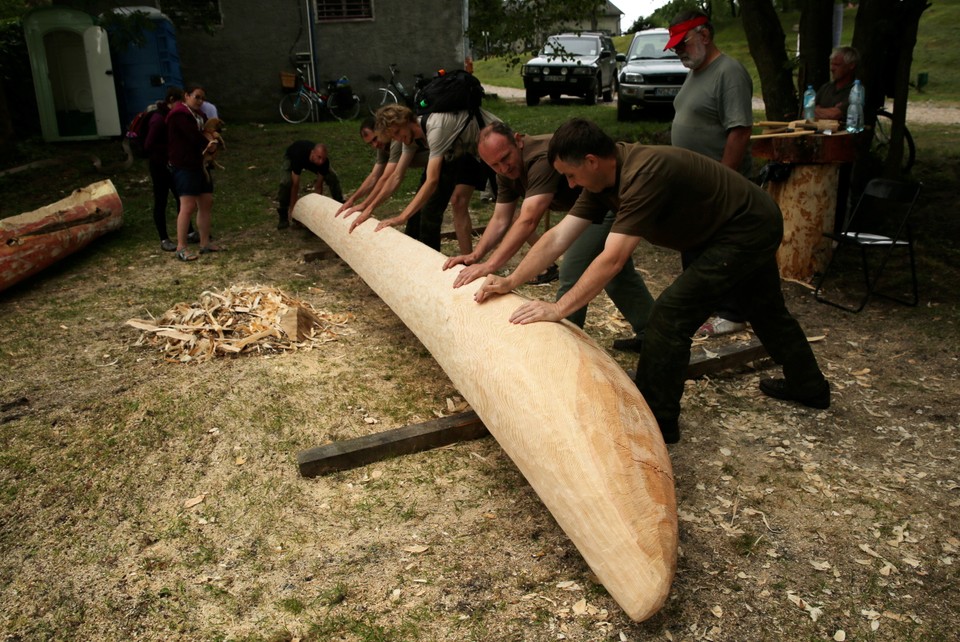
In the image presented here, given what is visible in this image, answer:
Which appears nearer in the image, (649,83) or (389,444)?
(389,444)

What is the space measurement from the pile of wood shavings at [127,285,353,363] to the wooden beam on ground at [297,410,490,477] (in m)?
1.33

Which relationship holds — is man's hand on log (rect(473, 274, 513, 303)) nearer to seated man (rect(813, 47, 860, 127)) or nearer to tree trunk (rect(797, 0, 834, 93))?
seated man (rect(813, 47, 860, 127))

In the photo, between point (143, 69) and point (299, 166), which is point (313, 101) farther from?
point (299, 166)

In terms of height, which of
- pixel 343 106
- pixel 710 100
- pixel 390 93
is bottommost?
pixel 710 100

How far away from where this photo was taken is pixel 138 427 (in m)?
3.38

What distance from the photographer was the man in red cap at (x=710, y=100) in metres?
4.22

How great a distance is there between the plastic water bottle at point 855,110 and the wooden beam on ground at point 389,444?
4.04 metres

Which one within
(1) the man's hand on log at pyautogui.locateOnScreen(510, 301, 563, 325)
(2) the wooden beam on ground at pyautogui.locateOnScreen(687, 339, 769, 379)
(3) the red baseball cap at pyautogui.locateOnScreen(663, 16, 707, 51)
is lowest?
(2) the wooden beam on ground at pyautogui.locateOnScreen(687, 339, 769, 379)

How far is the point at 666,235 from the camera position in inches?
115

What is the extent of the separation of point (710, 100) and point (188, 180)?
14.5 ft

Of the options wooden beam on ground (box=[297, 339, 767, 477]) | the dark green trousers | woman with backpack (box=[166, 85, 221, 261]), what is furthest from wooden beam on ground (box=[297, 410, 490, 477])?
woman with backpack (box=[166, 85, 221, 261])

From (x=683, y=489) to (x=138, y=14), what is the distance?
10414 mm

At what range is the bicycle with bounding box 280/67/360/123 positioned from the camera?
1466cm

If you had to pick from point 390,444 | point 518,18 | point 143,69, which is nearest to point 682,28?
point 390,444
